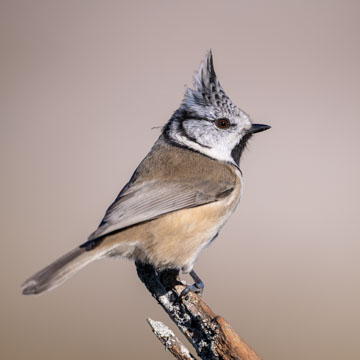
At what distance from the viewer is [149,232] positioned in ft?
11.7

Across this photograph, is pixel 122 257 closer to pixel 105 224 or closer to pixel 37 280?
pixel 105 224

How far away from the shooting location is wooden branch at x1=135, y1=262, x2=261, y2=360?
111 inches

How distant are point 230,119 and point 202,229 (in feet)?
3.26

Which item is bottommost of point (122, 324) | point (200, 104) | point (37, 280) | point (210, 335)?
point (122, 324)

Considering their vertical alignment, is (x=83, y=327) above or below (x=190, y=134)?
below

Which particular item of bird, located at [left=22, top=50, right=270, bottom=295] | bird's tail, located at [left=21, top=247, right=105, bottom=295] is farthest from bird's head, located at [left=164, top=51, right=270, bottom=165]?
bird's tail, located at [left=21, top=247, right=105, bottom=295]

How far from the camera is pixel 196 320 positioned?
314cm

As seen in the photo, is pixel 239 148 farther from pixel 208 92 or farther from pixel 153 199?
pixel 153 199

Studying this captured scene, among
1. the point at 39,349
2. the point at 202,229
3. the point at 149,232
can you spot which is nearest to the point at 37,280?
the point at 149,232

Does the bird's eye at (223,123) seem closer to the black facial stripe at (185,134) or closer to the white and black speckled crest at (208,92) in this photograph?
the white and black speckled crest at (208,92)

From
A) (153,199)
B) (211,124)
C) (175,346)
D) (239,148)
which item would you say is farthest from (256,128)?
(175,346)

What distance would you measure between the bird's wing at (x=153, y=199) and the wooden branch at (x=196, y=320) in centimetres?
46

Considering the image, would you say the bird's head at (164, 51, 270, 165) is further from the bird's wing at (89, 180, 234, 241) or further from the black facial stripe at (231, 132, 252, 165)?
the bird's wing at (89, 180, 234, 241)

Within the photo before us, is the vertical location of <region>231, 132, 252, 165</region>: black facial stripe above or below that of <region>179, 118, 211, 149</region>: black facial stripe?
below
